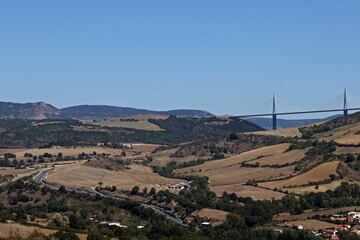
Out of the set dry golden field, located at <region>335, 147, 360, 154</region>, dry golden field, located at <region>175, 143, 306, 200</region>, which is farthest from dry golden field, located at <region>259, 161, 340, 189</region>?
dry golden field, located at <region>335, 147, 360, 154</region>

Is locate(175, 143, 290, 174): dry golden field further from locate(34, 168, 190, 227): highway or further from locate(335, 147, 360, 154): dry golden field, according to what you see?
locate(34, 168, 190, 227): highway

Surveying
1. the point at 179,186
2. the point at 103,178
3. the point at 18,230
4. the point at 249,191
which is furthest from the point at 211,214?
the point at 103,178

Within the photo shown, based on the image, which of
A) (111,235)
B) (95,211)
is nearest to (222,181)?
(95,211)

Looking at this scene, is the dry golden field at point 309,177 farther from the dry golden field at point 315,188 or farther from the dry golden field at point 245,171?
the dry golden field at point 245,171

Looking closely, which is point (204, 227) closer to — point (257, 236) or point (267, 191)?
point (257, 236)

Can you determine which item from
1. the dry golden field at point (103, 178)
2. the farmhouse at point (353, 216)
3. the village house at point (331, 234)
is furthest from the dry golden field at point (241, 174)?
the village house at point (331, 234)

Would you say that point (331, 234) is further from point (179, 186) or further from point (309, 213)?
point (179, 186)
